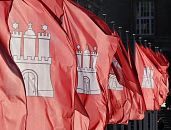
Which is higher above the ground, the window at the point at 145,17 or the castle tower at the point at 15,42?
the window at the point at 145,17

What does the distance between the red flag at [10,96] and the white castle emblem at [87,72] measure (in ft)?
11.4

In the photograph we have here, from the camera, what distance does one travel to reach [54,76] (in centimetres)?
905

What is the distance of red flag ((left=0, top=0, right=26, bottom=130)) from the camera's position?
7.63 m

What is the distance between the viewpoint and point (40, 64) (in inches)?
347

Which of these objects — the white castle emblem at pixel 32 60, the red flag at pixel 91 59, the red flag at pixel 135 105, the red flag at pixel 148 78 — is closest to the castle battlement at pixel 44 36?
the white castle emblem at pixel 32 60

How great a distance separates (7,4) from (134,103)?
8975mm

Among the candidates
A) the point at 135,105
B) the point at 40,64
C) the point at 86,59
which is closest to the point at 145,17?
the point at 135,105

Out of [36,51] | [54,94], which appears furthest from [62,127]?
[36,51]

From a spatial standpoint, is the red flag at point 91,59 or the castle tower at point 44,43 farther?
the red flag at point 91,59

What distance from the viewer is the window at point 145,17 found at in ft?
231

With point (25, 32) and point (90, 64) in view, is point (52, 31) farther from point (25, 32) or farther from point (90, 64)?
point (90, 64)

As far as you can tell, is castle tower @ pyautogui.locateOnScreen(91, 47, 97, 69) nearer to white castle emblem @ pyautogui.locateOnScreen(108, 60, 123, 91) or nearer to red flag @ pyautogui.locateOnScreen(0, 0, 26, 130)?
white castle emblem @ pyautogui.locateOnScreen(108, 60, 123, 91)

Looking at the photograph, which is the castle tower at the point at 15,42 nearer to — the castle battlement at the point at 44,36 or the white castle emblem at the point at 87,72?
the castle battlement at the point at 44,36

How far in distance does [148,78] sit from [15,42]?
495 inches
